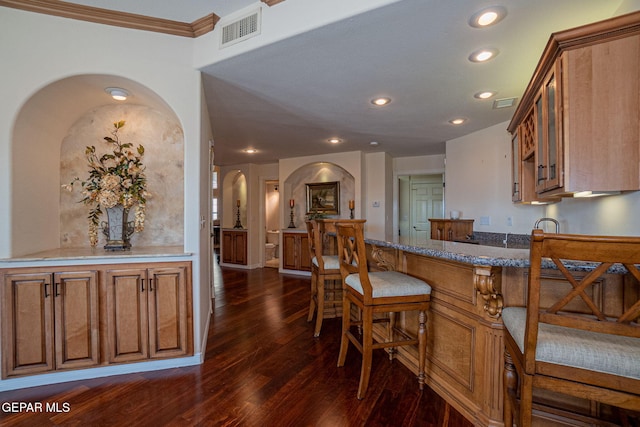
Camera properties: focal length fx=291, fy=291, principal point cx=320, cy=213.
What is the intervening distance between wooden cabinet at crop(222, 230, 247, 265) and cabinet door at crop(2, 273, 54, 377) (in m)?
4.45

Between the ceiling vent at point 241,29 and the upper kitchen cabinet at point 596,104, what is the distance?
1810 millimetres

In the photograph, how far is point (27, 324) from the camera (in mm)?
1983

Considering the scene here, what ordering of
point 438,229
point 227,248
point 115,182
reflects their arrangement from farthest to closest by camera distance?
point 227,248
point 438,229
point 115,182

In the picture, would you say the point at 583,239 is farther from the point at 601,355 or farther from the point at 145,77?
the point at 145,77

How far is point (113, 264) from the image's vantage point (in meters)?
2.13

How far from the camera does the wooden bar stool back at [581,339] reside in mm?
905

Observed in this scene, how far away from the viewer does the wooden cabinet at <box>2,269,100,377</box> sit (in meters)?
1.96

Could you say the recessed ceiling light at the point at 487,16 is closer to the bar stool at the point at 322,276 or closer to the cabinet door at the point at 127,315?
the bar stool at the point at 322,276

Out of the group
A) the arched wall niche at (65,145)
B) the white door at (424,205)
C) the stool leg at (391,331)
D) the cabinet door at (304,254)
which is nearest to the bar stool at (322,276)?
the stool leg at (391,331)

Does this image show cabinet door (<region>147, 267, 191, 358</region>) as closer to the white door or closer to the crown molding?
the crown molding

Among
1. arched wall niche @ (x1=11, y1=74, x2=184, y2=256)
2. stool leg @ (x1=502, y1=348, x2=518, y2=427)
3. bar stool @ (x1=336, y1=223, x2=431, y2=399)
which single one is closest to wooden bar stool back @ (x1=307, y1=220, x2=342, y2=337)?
bar stool @ (x1=336, y1=223, x2=431, y2=399)

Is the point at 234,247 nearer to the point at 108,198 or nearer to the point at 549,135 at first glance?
the point at 108,198

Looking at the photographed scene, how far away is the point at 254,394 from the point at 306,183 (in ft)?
15.7

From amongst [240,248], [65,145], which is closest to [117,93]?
[65,145]
